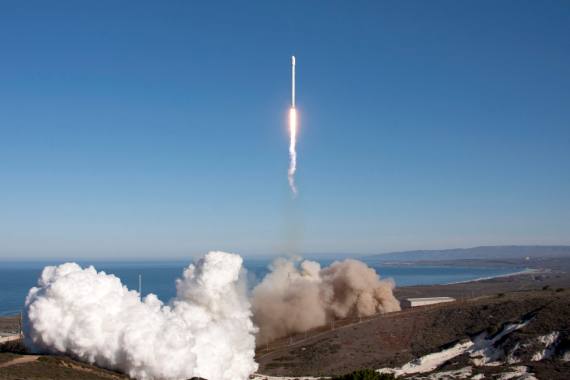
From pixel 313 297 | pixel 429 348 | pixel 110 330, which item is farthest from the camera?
pixel 313 297

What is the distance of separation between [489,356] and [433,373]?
690cm

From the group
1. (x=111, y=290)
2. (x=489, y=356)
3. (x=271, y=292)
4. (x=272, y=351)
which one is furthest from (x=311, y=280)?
(x=111, y=290)

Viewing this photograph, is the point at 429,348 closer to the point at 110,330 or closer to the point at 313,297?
the point at 313,297

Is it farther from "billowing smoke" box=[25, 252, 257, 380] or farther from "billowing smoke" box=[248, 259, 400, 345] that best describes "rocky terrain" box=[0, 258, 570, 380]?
"billowing smoke" box=[248, 259, 400, 345]

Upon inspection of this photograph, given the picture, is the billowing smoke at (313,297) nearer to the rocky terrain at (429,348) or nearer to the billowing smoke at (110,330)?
the rocky terrain at (429,348)

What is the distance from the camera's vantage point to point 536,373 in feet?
156

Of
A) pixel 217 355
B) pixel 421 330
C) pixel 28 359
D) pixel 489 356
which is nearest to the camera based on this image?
pixel 28 359

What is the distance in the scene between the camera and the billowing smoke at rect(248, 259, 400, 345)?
262ft

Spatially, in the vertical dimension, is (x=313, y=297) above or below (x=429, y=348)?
above

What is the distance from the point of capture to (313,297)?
8281 cm

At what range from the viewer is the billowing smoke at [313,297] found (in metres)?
79.9

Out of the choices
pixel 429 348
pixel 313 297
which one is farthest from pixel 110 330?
pixel 313 297

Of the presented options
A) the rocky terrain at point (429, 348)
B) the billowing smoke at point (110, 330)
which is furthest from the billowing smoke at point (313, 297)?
the billowing smoke at point (110, 330)

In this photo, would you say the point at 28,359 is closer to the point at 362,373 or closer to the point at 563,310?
the point at 362,373
